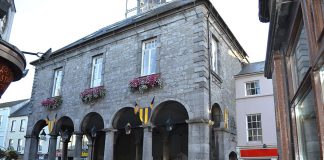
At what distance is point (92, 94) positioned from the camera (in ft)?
46.1

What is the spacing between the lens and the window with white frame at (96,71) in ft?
48.8

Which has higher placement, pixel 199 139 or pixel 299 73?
pixel 299 73

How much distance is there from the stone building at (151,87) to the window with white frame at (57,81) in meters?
0.06

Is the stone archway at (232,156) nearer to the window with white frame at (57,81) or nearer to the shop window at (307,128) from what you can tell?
the window with white frame at (57,81)

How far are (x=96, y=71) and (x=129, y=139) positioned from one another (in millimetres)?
4596

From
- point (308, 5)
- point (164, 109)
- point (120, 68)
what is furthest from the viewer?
point (120, 68)

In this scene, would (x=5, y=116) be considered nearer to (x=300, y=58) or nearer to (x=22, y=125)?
(x=22, y=125)

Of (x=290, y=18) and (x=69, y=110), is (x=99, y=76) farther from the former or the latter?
(x=290, y=18)

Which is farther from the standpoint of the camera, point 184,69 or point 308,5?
point 184,69

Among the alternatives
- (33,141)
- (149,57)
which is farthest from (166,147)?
(33,141)

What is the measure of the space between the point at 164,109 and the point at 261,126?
222 inches

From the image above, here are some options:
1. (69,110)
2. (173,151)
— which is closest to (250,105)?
(173,151)

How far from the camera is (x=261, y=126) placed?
50.7 feet

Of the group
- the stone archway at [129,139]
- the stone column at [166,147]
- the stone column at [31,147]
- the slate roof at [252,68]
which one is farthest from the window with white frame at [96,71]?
the slate roof at [252,68]
